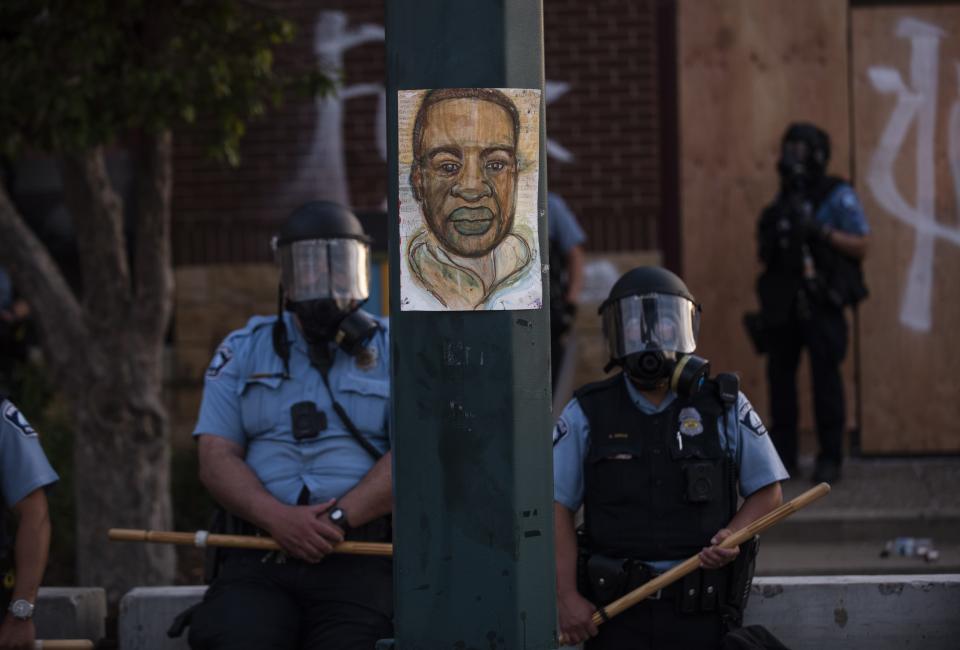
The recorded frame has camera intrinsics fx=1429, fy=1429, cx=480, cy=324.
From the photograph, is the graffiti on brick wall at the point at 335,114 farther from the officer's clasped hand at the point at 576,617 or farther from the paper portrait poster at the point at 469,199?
the paper portrait poster at the point at 469,199

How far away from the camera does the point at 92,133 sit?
228 inches

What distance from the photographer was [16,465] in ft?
13.0

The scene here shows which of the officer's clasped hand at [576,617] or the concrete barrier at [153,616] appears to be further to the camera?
the concrete barrier at [153,616]

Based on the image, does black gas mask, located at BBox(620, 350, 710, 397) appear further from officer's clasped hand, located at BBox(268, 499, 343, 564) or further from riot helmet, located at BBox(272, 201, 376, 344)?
officer's clasped hand, located at BBox(268, 499, 343, 564)

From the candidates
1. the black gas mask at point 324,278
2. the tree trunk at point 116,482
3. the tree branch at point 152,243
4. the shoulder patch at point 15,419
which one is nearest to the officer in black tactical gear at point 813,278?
the tree branch at point 152,243

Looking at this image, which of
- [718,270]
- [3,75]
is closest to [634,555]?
[3,75]

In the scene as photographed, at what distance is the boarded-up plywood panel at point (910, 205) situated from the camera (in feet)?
27.9

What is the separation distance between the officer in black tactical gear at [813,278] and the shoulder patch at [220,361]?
3.85 meters

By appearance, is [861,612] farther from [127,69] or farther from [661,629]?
[127,69]

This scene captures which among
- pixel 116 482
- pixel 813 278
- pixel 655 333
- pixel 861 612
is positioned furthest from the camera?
pixel 813 278

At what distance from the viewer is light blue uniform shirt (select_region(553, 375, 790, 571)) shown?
4184mm

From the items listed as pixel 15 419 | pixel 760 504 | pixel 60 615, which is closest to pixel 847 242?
pixel 760 504

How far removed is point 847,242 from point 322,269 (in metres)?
3.86

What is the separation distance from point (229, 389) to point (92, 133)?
6.18 ft
